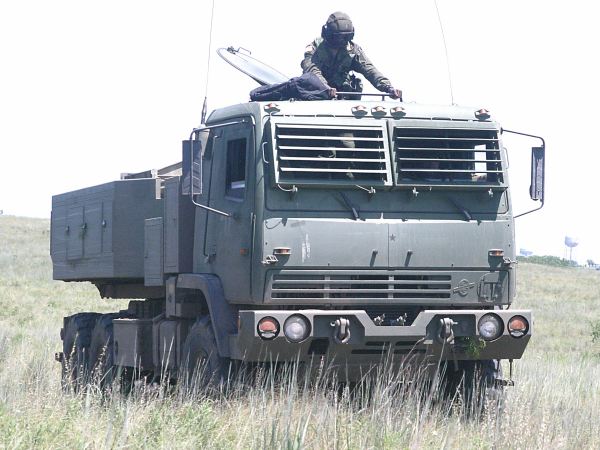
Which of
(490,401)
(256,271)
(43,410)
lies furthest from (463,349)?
(43,410)

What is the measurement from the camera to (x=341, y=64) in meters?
12.9

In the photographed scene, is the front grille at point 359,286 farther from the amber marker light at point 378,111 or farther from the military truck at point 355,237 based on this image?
the amber marker light at point 378,111

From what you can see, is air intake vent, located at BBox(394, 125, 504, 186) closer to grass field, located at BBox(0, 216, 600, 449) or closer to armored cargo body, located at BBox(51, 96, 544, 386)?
armored cargo body, located at BBox(51, 96, 544, 386)

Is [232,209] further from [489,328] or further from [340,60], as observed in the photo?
A: [489,328]

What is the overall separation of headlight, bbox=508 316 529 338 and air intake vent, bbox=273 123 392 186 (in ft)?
5.49

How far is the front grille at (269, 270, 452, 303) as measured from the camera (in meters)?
10.7

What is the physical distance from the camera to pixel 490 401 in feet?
36.0

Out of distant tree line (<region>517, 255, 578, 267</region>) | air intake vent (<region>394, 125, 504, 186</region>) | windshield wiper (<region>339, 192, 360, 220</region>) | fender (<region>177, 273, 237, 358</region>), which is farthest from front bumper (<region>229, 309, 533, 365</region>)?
distant tree line (<region>517, 255, 578, 267</region>)

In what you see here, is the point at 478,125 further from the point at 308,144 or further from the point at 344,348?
the point at 344,348

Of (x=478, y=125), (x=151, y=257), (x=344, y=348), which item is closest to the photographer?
(x=344, y=348)

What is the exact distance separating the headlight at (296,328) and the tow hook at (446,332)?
1.22 metres

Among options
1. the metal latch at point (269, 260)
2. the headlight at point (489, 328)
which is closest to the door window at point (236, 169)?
the metal latch at point (269, 260)

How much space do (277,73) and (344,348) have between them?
449 centimetres

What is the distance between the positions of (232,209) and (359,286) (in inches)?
55.6
